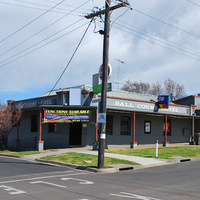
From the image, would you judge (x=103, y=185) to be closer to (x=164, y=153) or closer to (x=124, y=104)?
(x=164, y=153)

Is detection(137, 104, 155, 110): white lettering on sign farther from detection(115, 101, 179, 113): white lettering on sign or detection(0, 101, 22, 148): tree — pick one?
detection(0, 101, 22, 148): tree

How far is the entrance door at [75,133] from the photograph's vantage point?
24.7m

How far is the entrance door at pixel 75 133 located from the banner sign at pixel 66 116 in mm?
2356

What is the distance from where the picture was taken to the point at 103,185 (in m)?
9.80

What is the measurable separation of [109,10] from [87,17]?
6.62 feet

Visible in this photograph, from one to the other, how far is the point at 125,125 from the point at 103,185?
17300 mm

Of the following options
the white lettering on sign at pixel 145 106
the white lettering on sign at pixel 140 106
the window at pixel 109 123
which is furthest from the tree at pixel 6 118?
the white lettering on sign at pixel 145 106

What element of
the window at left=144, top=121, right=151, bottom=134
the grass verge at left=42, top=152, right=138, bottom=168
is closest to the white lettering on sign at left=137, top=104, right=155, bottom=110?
the window at left=144, top=121, right=151, bottom=134

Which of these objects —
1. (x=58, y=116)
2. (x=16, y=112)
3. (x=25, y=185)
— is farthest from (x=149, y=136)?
(x=25, y=185)

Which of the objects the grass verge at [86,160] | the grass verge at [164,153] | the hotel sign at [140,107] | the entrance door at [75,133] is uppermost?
A: the hotel sign at [140,107]

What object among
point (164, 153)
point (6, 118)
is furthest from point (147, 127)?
point (6, 118)

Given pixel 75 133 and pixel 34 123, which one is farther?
pixel 34 123

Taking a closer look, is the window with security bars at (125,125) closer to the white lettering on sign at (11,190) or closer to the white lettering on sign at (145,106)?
the white lettering on sign at (145,106)

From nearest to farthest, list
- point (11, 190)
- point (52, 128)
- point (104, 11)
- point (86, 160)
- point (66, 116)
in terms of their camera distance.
A: point (11, 190)
point (104, 11)
point (86, 160)
point (66, 116)
point (52, 128)
